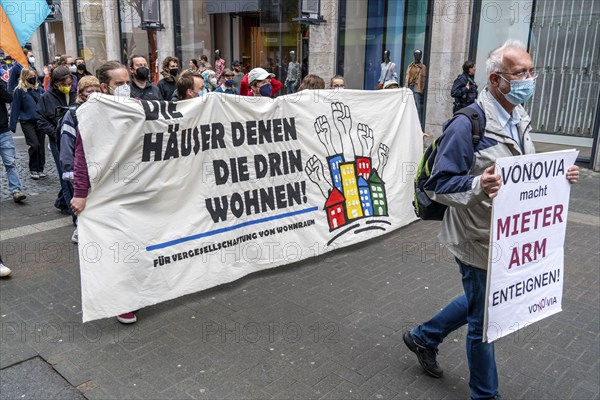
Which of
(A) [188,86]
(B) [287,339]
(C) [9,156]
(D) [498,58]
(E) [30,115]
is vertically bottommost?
(B) [287,339]

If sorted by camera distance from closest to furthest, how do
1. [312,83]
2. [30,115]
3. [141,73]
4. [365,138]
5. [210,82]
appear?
[365,138] < [312,83] < [141,73] < [30,115] < [210,82]

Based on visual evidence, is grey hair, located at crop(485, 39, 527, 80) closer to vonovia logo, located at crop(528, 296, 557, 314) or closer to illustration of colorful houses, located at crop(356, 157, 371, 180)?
vonovia logo, located at crop(528, 296, 557, 314)

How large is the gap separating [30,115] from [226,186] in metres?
5.72

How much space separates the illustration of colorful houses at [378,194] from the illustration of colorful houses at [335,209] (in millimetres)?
516

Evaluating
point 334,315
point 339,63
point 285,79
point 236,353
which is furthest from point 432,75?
point 236,353

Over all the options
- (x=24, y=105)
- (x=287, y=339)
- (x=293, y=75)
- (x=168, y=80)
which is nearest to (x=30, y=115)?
(x=24, y=105)

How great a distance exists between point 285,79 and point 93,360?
1551 centimetres

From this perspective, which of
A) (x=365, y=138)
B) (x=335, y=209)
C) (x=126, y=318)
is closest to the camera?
(x=126, y=318)

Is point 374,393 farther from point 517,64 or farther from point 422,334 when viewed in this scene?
point 517,64

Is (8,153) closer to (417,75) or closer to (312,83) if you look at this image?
(312,83)

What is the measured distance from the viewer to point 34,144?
29.3 feet

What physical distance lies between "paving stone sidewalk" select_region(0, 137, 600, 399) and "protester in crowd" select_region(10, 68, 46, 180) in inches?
159

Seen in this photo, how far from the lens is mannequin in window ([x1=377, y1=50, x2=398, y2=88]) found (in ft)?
45.5

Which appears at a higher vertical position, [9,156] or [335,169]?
[335,169]
